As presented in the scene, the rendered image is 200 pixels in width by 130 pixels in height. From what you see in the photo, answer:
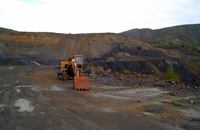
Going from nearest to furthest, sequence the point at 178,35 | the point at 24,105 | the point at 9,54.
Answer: the point at 24,105 < the point at 9,54 < the point at 178,35

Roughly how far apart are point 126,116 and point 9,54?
45.7 meters

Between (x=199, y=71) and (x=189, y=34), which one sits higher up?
(x=189, y=34)

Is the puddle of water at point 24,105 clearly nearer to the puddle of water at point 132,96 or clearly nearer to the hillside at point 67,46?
the puddle of water at point 132,96

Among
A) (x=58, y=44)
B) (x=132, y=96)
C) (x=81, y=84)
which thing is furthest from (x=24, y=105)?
(x=58, y=44)

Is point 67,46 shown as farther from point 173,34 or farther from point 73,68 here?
point 173,34

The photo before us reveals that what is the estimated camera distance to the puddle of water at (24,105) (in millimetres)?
7693

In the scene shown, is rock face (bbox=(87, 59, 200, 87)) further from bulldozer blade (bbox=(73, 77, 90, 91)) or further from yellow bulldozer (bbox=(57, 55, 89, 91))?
bulldozer blade (bbox=(73, 77, 90, 91))

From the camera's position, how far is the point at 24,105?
8.37m

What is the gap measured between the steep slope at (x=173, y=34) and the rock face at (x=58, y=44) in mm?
56810

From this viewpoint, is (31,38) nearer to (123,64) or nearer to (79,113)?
(123,64)

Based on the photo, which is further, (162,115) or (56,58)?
(56,58)

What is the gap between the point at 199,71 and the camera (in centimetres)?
3725

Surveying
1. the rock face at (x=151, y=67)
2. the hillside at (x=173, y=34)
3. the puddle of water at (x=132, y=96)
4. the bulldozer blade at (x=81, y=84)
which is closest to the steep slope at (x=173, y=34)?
the hillside at (x=173, y=34)

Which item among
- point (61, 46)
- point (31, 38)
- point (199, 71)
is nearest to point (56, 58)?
point (61, 46)
